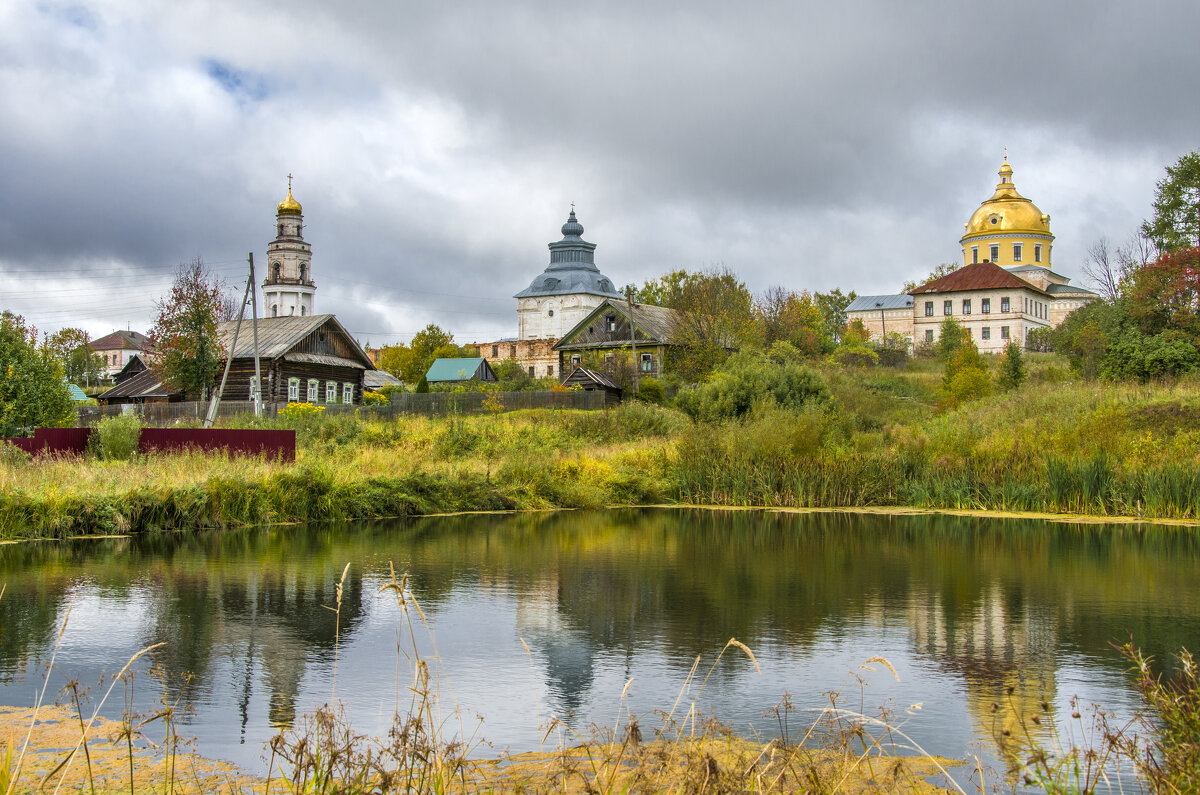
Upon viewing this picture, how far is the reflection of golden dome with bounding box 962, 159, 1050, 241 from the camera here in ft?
294

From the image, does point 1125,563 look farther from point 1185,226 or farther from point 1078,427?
point 1185,226

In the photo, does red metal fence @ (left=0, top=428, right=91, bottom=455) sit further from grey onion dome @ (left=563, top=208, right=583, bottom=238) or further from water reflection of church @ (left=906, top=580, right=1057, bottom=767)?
grey onion dome @ (left=563, top=208, right=583, bottom=238)

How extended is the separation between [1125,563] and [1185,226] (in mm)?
45862

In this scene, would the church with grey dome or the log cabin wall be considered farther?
the church with grey dome

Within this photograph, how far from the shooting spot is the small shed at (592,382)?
2249 inches

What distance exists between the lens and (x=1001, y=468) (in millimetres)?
24672

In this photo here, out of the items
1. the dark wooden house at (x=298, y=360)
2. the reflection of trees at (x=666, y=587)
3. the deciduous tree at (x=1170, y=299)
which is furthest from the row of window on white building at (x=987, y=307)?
the reflection of trees at (x=666, y=587)

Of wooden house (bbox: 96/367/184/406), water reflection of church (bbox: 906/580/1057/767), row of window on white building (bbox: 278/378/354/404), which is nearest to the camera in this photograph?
water reflection of church (bbox: 906/580/1057/767)

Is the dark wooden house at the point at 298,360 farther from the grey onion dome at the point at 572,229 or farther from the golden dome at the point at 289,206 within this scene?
the grey onion dome at the point at 572,229

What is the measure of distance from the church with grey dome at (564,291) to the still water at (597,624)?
250 ft

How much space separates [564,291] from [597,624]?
3370 inches

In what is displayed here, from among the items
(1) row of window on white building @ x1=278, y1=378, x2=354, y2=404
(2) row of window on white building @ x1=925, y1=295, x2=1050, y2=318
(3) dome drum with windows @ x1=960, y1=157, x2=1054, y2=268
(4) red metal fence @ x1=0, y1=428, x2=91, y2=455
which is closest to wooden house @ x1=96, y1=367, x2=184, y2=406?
(1) row of window on white building @ x1=278, y1=378, x2=354, y2=404

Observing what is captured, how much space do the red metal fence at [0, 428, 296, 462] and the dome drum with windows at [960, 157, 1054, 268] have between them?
77606mm

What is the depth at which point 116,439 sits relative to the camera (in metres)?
23.0
